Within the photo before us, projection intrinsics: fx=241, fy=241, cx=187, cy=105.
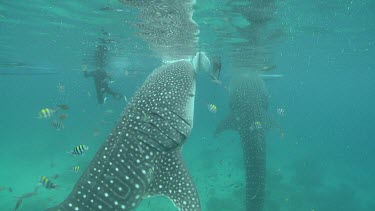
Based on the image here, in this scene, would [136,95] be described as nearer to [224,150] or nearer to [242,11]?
[242,11]

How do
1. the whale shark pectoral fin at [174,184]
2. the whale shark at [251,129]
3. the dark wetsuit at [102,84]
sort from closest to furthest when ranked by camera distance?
1. the whale shark pectoral fin at [174,184]
2. the whale shark at [251,129]
3. the dark wetsuit at [102,84]

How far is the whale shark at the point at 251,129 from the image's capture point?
7117mm

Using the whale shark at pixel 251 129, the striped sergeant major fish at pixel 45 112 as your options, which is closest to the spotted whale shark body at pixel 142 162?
the whale shark at pixel 251 129

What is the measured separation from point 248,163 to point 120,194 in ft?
16.7

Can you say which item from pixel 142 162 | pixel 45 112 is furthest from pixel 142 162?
pixel 45 112

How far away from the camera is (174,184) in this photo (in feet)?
12.0

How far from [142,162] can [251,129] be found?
19.1ft

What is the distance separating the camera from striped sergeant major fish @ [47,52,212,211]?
3225 millimetres

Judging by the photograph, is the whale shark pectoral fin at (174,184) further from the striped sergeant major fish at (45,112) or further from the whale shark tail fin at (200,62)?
the striped sergeant major fish at (45,112)

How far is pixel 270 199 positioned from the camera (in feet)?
46.7

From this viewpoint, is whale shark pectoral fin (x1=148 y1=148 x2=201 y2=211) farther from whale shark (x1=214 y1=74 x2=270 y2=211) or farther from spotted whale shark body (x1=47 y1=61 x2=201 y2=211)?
whale shark (x1=214 y1=74 x2=270 y2=211)

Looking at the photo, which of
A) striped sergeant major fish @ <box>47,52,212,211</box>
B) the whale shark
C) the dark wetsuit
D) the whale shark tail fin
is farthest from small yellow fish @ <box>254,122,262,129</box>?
the dark wetsuit

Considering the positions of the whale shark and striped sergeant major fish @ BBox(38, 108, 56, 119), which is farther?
striped sergeant major fish @ BBox(38, 108, 56, 119)

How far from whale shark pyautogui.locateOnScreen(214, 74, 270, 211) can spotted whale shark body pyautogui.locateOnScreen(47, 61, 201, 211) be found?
12.7ft
